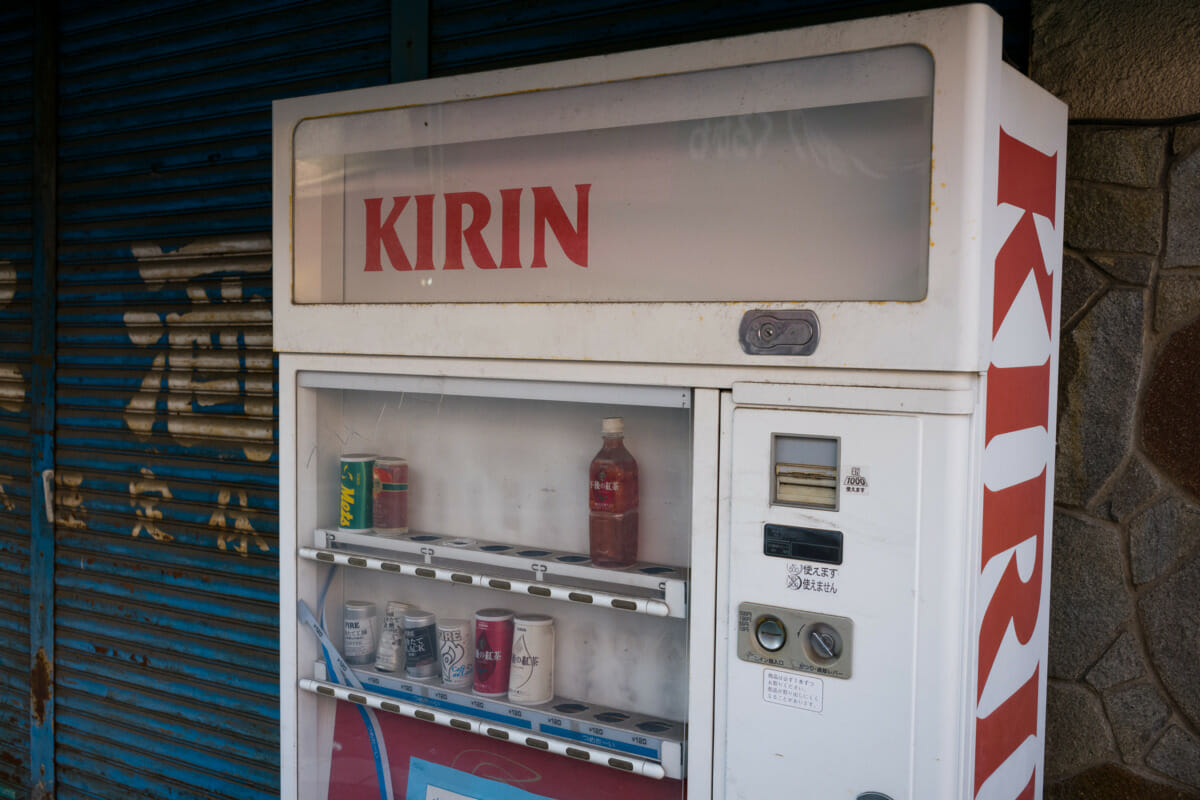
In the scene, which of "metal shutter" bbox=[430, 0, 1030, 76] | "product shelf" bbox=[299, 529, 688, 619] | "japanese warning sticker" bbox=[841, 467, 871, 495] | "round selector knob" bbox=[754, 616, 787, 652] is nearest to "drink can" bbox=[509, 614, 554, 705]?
"product shelf" bbox=[299, 529, 688, 619]

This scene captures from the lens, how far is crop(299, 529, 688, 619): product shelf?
5.96 ft

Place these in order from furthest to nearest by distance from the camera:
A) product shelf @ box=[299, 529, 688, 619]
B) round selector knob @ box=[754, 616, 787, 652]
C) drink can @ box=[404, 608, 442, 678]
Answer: drink can @ box=[404, 608, 442, 678] < product shelf @ box=[299, 529, 688, 619] < round selector knob @ box=[754, 616, 787, 652]

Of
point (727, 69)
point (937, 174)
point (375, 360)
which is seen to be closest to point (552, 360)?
point (375, 360)

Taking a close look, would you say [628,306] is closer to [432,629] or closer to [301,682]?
[432,629]

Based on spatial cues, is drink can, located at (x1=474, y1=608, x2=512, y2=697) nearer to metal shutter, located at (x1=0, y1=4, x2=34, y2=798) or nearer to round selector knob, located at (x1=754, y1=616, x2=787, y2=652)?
round selector knob, located at (x1=754, y1=616, x2=787, y2=652)

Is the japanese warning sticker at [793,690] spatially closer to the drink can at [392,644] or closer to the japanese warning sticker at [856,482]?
the japanese warning sticker at [856,482]

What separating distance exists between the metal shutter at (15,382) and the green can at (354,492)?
7.50ft

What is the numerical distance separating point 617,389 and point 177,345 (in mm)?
2262

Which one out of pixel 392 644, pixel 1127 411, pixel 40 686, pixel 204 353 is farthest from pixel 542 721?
pixel 40 686

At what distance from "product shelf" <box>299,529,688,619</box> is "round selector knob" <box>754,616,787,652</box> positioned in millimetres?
176

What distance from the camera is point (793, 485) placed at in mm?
1607

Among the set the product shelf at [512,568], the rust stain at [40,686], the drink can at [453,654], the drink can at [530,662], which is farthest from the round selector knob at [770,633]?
the rust stain at [40,686]

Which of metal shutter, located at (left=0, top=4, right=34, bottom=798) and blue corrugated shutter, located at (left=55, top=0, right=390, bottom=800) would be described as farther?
metal shutter, located at (left=0, top=4, right=34, bottom=798)

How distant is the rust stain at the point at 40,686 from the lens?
12.5 feet
